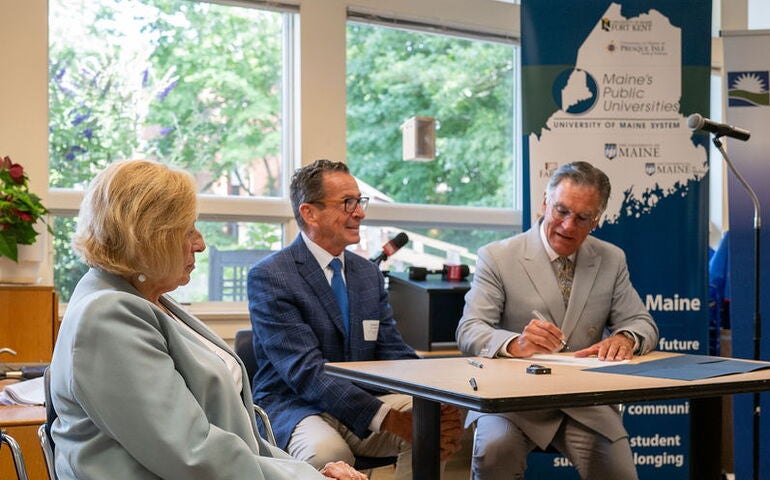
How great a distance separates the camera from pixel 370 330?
3.10 m

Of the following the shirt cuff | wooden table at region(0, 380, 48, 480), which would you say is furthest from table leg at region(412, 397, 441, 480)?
wooden table at region(0, 380, 48, 480)

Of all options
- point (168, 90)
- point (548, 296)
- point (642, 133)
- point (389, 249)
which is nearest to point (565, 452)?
point (548, 296)

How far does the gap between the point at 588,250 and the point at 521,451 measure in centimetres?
80

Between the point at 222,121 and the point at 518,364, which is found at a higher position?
the point at 222,121

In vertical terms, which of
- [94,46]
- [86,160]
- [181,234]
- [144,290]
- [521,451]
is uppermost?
[94,46]

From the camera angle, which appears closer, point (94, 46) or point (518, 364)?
point (518, 364)

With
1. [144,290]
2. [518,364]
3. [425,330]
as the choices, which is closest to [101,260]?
[144,290]

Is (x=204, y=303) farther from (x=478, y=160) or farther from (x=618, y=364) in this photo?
(x=618, y=364)

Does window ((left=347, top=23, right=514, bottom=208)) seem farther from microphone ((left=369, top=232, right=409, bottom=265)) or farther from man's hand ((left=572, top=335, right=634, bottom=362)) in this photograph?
man's hand ((left=572, top=335, right=634, bottom=362))

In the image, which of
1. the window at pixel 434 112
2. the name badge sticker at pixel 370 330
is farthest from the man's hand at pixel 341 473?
the window at pixel 434 112

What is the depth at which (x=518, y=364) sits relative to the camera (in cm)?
268

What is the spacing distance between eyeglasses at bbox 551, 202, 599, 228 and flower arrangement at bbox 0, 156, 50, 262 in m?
2.00

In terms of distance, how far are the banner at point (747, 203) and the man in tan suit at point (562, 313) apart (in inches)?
55.4

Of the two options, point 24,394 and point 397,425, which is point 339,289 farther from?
point 24,394
